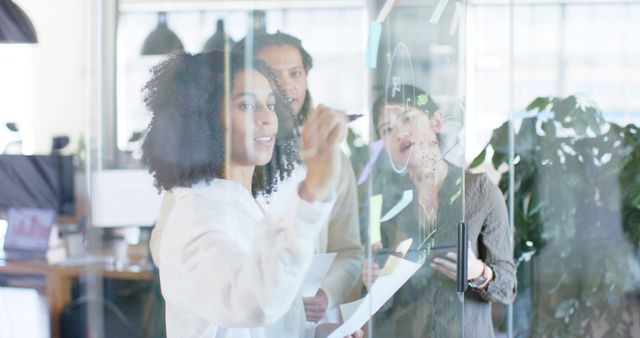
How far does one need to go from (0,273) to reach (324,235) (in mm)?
485

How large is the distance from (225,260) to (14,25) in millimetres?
456

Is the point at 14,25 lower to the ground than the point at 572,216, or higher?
higher

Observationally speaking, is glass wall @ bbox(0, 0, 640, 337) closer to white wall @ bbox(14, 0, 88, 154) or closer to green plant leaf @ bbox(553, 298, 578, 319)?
white wall @ bbox(14, 0, 88, 154)

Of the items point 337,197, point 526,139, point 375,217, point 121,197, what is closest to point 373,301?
point 375,217

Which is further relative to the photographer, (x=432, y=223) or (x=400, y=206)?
(x=432, y=223)

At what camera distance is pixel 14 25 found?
125 cm

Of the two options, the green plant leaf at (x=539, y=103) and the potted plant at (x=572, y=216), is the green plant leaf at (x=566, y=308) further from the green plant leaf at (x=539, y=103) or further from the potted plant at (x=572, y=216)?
the green plant leaf at (x=539, y=103)

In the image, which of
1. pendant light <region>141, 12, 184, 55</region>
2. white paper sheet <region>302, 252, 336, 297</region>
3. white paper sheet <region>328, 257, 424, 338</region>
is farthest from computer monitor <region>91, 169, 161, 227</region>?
white paper sheet <region>328, 257, 424, 338</region>

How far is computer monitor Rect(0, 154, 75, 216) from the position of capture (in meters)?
1.23

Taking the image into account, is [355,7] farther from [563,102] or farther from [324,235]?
[563,102]

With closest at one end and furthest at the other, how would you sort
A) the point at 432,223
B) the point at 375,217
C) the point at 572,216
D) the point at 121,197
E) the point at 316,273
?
the point at 121,197 < the point at 316,273 < the point at 375,217 < the point at 432,223 < the point at 572,216

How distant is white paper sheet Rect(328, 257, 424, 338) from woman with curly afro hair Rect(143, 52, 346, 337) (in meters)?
0.23

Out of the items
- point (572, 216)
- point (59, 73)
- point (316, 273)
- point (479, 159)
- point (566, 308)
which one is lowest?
point (566, 308)

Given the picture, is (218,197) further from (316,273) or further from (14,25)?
→ (14,25)
